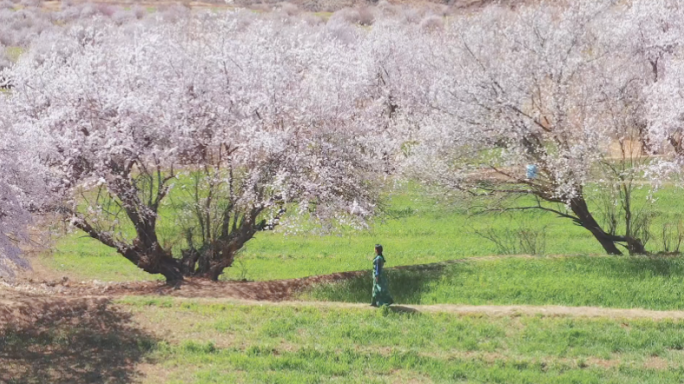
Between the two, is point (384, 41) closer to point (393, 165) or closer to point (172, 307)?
point (393, 165)

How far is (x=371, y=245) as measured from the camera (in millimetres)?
29125

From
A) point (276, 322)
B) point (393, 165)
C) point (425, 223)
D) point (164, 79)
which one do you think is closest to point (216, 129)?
point (164, 79)

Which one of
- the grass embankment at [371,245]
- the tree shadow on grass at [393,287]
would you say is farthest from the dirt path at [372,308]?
the grass embankment at [371,245]

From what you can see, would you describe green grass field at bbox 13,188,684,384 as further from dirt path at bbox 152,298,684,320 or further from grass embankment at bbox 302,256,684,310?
dirt path at bbox 152,298,684,320

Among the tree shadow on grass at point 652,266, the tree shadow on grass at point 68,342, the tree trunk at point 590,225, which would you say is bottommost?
the tree shadow on grass at point 68,342

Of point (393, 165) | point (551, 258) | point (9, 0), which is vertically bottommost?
point (551, 258)

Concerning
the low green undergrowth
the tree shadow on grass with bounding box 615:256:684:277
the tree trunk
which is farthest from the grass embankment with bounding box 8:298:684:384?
the tree trunk

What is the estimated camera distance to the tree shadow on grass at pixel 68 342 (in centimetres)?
1498

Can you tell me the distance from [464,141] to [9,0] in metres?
98.7

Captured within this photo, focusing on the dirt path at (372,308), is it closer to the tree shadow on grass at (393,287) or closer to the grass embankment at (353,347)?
the grass embankment at (353,347)

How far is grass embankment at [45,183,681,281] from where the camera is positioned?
26.2 metres

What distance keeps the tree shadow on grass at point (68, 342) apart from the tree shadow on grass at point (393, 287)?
18.2 ft

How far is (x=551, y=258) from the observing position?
22.5 m

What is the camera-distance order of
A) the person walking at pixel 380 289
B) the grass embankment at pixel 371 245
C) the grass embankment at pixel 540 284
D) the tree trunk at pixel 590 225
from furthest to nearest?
1. the grass embankment at pixel 371 245
2. the tree trunk at pixel 590 225
3. the grass embankment at pixel 540 284
4. the person walking at pixel 380 289
